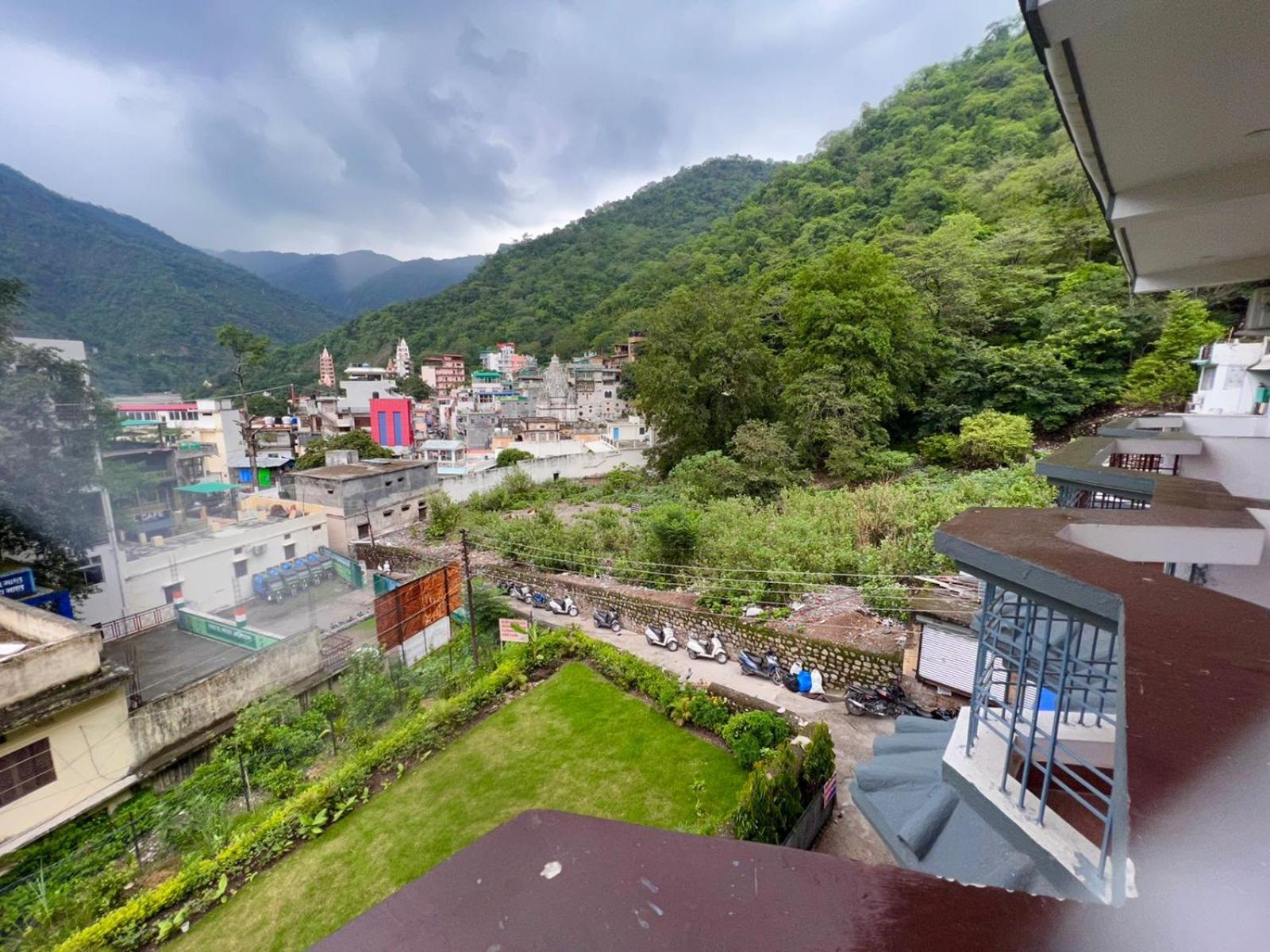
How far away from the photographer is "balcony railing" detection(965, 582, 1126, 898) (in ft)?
5.60

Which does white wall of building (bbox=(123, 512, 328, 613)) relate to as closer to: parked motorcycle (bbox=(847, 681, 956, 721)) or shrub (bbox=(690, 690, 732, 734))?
shrub (bbox=(690, 690, 732, 734))

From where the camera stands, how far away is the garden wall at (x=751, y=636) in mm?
7863

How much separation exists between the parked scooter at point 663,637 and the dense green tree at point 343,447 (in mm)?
25207

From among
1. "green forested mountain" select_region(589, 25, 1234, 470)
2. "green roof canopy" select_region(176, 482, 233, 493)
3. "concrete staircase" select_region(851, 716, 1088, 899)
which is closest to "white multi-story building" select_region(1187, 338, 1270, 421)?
"green forested mountain" select_region(589, 25, 1234, 470)

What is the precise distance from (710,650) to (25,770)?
9406mm

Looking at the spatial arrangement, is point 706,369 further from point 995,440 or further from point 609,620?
point 609,620

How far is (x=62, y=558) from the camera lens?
435 inches

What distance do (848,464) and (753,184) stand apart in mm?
81084

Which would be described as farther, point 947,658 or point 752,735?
point 947,658

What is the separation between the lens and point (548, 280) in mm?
73750

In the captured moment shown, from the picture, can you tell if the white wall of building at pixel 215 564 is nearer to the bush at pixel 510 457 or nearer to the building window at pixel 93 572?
the building window at pixel 93 572

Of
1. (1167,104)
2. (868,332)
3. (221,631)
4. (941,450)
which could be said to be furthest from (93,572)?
(941,450)

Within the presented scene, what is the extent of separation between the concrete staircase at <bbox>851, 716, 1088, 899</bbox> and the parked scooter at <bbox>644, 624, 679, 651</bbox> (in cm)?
621

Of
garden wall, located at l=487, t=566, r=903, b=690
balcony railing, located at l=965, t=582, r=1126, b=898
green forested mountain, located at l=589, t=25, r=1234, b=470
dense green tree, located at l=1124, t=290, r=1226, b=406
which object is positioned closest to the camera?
balcony railing, located at l=965, t=582, r=1126, b=898
